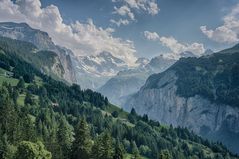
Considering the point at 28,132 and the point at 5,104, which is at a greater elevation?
the point at 5,104

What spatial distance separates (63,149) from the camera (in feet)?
409

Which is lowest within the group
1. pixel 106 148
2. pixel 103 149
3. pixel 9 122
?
pixel 103 149

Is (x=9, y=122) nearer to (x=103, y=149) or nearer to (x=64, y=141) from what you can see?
(x=64, y=141)

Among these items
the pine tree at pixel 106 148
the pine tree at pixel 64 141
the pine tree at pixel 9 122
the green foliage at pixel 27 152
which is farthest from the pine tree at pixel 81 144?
the pine tree at pixel 9 122

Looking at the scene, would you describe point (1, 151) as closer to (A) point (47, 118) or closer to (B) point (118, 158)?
(B) point (118, 158)

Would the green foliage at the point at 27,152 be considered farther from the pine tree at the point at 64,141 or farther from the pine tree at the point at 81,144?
the pine tree at the point at 64,141

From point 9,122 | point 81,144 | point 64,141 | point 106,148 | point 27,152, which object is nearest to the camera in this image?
point 27,152

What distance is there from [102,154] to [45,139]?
2469 centimetres

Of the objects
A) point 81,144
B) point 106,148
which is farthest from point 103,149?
point 81,144

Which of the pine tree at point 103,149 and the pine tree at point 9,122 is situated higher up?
the pine tree at point 9,122

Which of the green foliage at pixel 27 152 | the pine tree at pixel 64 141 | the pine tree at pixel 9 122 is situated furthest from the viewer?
the pine tree at pixel 9 122

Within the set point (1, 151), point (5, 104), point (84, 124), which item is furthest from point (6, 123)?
point (84, 124)

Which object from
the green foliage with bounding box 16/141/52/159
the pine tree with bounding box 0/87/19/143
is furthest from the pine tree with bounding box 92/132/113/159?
the pine tree with bounding box 0/87/19/143

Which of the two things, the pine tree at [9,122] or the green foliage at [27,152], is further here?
the pine tree at [9,122]
